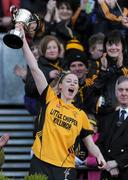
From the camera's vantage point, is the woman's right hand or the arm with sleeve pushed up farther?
the woman's right hand

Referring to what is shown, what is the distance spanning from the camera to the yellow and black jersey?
709 cm

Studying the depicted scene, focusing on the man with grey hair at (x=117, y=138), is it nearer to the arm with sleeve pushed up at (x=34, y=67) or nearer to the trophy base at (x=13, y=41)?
the arm with sleeve pushed up at (x=34, y=67)

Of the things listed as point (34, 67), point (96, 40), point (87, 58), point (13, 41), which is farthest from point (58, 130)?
point (96, 40)

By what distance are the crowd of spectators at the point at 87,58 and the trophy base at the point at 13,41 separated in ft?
3.35

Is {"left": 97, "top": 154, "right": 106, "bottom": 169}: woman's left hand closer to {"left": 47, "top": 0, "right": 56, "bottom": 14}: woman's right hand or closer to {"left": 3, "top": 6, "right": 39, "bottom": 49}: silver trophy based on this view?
{"left": 3, "top": 6, "right": 39, "bottom": 49}: silver trophy

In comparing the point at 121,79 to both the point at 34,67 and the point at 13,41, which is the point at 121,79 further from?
the point at 13,41

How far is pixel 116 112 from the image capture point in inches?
309

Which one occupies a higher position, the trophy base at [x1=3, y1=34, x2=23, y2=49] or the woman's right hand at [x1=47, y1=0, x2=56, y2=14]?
the woman's right hand at [x1=47, y1=0, x2=56, y2=14]

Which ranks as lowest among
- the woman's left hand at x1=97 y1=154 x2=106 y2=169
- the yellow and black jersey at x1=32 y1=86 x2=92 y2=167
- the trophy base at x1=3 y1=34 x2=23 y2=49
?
the woman's left hand at x1=97 y1=154 x2=106 y2=169

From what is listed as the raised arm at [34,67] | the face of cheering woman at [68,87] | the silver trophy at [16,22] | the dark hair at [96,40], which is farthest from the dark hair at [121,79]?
the dark hair at [96,40]

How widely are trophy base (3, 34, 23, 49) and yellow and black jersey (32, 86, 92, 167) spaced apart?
0.76 metres

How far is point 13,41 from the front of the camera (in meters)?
6.66

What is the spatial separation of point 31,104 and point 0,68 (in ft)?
4.32

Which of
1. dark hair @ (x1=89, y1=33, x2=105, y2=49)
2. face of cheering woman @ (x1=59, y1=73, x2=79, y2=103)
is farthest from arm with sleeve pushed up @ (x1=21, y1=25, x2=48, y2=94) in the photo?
dark hair @ (x1=89, y1=33, x2=105, y2=49)
